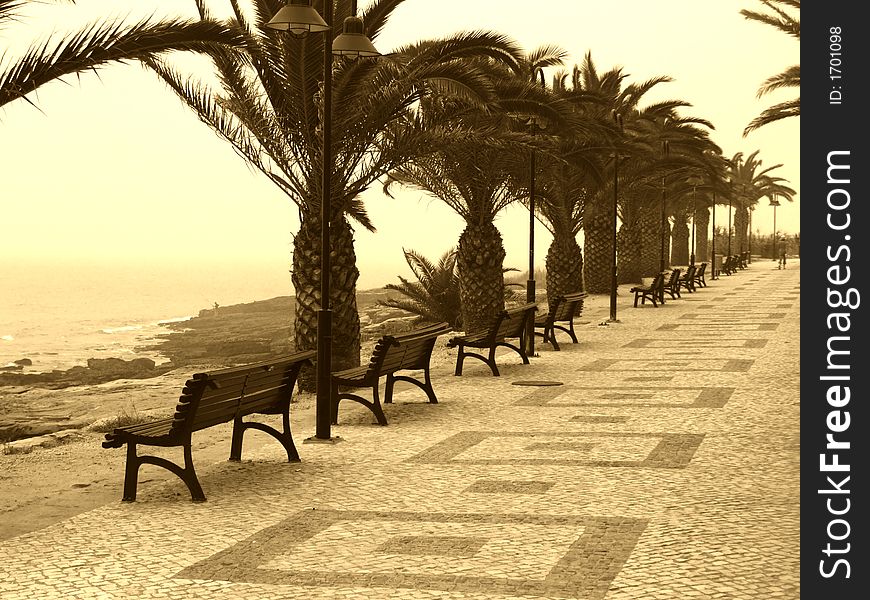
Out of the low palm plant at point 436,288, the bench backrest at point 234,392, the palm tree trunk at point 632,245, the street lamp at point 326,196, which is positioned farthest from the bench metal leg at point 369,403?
the palm tree trunk at point 632,245

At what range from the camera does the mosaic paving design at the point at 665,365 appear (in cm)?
1583

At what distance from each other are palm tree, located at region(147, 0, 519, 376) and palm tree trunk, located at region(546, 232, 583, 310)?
15017 mm

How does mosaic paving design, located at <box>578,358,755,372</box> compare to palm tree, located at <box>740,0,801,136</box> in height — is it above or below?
below

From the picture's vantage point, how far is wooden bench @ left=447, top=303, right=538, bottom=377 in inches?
600

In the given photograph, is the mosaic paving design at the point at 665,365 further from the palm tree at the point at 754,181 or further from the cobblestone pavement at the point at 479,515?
the palm tree at the point at 754,181

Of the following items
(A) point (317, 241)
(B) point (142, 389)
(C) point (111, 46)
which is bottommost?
(B) point (142, 389)

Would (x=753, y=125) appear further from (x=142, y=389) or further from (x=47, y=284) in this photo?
(x=47, y=284)

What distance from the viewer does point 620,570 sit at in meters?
6.07

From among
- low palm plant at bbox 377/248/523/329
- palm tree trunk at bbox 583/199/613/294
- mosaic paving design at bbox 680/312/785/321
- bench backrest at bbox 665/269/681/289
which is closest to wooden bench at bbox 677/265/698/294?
bench backrest at bbox 665/269/681/289

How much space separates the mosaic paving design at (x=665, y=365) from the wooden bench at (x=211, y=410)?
23.9 ft

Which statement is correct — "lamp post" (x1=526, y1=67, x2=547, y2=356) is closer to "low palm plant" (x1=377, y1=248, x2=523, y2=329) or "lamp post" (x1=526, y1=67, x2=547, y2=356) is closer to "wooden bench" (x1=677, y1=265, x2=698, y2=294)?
"low palm plant" (x1=377, y1=248, x2=523, y2=329)
